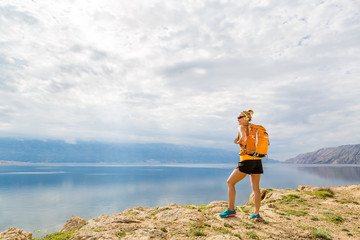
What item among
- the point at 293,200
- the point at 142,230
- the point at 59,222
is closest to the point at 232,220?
the point at 142,230

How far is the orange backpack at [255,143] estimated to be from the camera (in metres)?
7.63

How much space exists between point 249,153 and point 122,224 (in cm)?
515

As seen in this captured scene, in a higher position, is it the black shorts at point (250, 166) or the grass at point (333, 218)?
the black shorts at point (250, 166)

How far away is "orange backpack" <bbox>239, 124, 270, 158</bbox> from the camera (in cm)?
763

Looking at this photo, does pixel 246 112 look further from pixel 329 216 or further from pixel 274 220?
pixel 329 216

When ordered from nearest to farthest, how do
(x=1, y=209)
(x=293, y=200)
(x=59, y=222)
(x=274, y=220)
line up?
(x=274, y=220) < (x=293, y=200) < (x=59, y=222) < (x=1, y=209)

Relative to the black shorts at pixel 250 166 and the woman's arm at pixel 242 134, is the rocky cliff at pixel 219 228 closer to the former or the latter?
the black shorts at pixel 250 166

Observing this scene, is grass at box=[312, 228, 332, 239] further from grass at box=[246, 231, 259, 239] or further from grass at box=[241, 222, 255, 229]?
grass at box=[246, 231, 259, 239]

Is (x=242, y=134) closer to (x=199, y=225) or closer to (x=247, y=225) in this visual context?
(x=247, y=225)

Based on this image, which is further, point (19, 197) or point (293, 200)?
point (19, 197)

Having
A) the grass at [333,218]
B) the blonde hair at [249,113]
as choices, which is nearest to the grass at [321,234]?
the grass at [333,218]

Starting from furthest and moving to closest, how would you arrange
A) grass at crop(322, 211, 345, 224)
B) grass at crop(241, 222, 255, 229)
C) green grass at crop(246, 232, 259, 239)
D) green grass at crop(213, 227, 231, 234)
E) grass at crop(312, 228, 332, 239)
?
grass at crop(322, 211, 345, 224), grass at crop(241, 222, 255, 229), grass at crop(312, 228, 332, 239), green grass at crop(213, 227, 231, 234), green grass at crop(246, 232, 259, 239)

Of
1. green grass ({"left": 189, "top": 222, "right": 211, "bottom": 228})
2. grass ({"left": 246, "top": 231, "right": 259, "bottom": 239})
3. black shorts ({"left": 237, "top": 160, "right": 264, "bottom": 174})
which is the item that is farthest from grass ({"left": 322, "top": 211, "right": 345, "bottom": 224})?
green grass ({"left": 189, "top": 222, "right": 211, "bottom": 228})

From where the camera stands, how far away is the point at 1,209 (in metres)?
60.6
